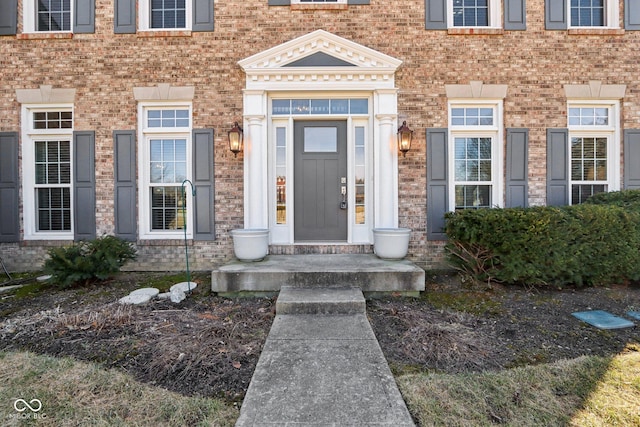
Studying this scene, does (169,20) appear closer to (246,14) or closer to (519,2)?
(246,14)

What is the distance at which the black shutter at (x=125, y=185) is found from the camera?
18.8ft

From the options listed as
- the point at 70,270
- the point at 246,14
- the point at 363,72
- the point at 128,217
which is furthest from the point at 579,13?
the point at 70,270

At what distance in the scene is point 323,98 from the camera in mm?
5711

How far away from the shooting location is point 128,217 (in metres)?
5.74

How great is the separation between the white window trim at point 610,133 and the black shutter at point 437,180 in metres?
2.30

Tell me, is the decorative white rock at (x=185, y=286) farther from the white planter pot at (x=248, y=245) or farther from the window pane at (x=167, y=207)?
the window pane at (x=167, y=207)

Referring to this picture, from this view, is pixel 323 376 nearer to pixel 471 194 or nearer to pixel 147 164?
pixel 471 194

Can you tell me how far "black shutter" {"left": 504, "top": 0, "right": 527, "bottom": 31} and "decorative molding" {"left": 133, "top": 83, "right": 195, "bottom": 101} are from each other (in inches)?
228

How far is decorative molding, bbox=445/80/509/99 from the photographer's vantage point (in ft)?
18.5

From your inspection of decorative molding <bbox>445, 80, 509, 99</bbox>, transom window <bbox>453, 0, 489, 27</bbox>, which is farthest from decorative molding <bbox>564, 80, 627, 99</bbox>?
transom window <bbox>453, 0, 489, 27</bbox>

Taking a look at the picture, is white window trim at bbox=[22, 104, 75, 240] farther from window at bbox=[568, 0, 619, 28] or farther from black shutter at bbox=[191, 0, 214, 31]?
window at bbox=[568, 0, 619, 28]

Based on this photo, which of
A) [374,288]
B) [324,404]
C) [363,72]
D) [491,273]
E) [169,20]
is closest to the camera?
[324,404]

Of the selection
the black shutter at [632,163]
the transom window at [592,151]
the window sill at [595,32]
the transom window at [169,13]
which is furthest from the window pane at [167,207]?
the black shutter at [632,163]

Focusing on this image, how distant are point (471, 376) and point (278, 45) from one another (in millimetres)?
5557
